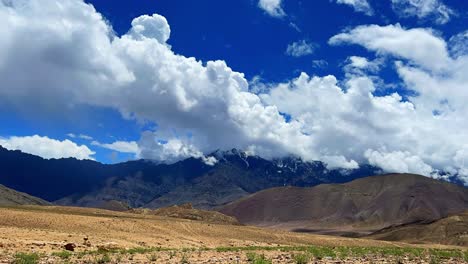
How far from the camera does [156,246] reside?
57.0m

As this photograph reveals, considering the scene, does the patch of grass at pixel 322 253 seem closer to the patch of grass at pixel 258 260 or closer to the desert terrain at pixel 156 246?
the desert terrain at pixel 156 246

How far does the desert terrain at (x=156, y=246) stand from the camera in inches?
1187

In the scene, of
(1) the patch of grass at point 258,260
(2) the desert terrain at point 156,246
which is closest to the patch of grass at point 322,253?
(2) the desert terrain at point 156,246

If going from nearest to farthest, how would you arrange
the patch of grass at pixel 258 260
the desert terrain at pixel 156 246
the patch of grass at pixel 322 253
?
the patch of grass at pixel 258 260 < the desert terrain at pixel 156 246 < the patch of grass at pixel 322 253

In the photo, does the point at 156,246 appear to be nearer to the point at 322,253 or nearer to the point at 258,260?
the point at 322,253

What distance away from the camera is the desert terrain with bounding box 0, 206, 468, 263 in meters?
30.1

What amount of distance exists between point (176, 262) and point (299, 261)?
21.5 ft

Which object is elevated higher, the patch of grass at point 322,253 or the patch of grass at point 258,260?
the patch of grass at point 322,253

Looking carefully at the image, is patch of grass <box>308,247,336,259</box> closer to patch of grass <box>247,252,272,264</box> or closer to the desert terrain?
the desert terrain

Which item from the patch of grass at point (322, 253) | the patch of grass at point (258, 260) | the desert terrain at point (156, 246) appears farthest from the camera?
the patch of grass at point (322, 253)

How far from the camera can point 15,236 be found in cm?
4772

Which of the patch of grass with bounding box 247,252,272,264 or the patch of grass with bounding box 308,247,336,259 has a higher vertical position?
the patch of grass with bounding box 308,247,336,259

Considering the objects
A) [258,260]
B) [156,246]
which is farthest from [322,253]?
[156,246]

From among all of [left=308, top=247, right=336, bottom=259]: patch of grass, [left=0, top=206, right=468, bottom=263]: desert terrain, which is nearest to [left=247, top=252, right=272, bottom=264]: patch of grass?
[left=0, top=206, right=468, bottom=263]: desert terrain
